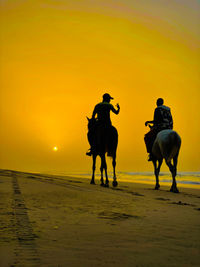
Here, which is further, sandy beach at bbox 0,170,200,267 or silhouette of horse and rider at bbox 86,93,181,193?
silhouette of horse and rider at bbox 86,93,181,193

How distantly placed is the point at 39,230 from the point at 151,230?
1.31 meters


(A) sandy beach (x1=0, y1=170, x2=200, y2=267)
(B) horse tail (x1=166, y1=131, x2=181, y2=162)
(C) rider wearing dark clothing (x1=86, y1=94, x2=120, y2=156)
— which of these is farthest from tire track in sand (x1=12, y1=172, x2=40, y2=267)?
(C) rider wearing dark clothing (x1=86, y1=94, x2=120, y2=156)

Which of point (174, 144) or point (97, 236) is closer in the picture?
point (97, 236)

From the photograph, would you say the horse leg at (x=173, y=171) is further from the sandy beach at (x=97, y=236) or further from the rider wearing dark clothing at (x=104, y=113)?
the sandy beach at (x=97, y=236)

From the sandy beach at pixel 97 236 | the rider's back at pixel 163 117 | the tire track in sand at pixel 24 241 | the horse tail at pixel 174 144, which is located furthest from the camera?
the rider's back at pixel 163 117

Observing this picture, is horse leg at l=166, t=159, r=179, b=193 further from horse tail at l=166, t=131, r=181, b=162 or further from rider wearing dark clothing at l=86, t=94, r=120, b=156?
rider wearing dark clothing at l=86, t=94, r=120, b=156

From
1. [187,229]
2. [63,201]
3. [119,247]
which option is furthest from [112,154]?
A: [119,247]

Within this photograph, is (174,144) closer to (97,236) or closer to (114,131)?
(114,131)

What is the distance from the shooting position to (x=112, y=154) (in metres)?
14.0

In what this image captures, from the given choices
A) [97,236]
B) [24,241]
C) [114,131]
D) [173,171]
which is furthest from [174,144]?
[24,241]

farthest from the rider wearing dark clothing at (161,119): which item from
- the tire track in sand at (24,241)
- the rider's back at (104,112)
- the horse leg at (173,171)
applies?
the tire track in sand at (24,241)

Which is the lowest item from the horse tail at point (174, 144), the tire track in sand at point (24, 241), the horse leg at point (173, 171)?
the tire track in sand at point (24, 241)

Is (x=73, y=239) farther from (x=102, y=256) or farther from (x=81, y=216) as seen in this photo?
(x=81, y=216)

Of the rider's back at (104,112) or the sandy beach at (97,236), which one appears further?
the rider's back at (104,112)
